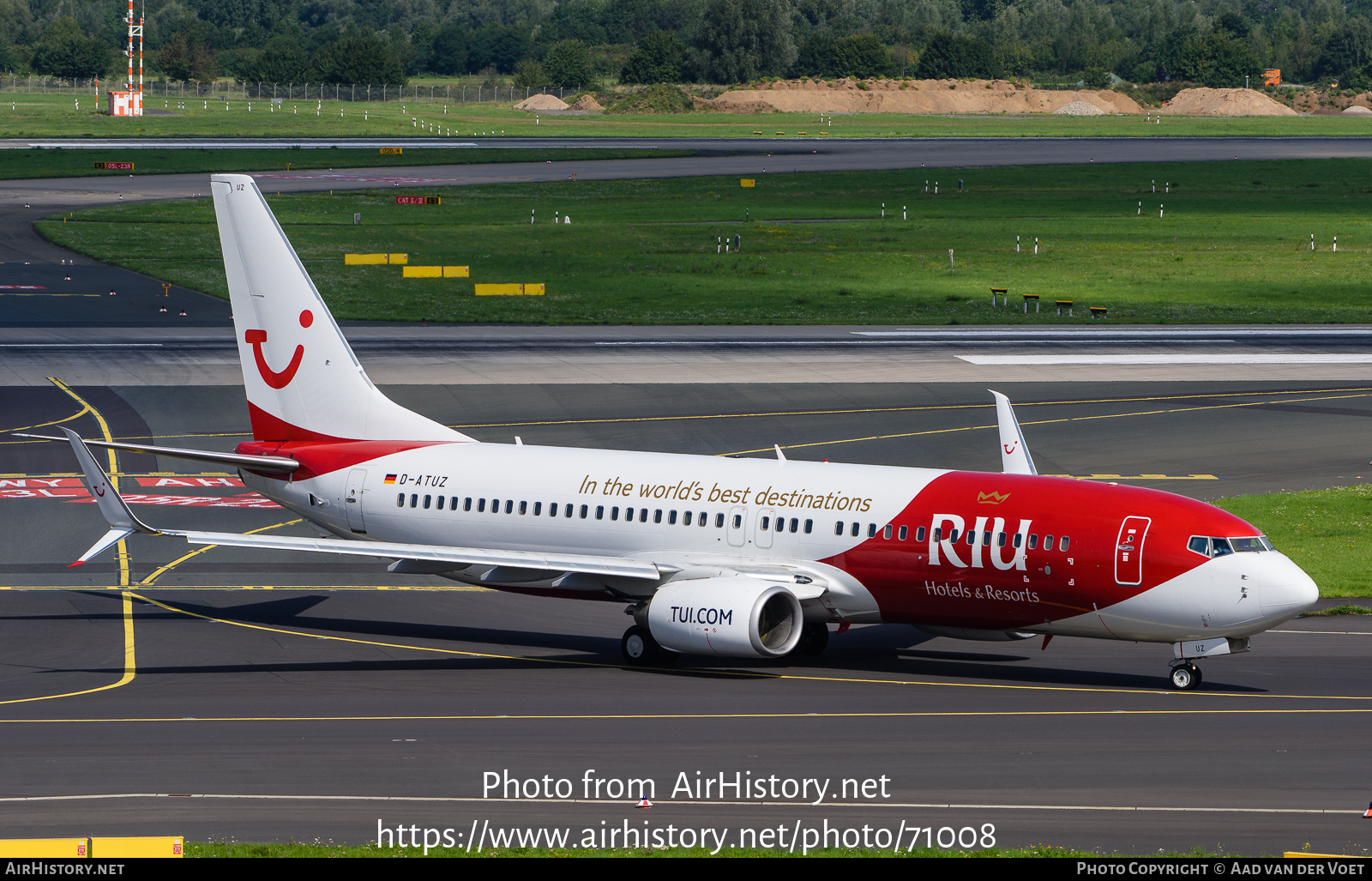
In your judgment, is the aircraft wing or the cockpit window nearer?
the cockpit window

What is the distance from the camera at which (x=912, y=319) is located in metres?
91.6

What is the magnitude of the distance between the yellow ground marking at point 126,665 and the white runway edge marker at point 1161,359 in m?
46.4

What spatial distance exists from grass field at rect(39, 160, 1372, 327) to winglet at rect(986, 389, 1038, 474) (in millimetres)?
50188

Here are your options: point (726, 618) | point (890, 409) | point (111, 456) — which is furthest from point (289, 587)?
point (890, 409)

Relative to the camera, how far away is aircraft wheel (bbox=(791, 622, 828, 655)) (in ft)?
120

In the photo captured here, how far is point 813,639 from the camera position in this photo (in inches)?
1442

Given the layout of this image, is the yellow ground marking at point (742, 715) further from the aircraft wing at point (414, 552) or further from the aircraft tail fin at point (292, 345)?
the aircraft tail fin at point (292, 345)

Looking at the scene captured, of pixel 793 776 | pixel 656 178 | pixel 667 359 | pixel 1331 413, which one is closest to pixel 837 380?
pixel 667 359

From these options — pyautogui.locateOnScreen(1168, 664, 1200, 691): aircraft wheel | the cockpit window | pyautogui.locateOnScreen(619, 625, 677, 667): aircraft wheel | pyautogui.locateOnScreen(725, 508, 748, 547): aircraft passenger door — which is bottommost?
pyautogui.locateOnScreen(619, 625, 677, 667): aircraft wheel

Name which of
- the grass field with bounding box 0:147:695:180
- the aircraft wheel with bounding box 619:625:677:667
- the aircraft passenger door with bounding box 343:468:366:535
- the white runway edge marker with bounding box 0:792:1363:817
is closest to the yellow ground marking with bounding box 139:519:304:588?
the aircraft passenger door with bounding box 343:468:366:535

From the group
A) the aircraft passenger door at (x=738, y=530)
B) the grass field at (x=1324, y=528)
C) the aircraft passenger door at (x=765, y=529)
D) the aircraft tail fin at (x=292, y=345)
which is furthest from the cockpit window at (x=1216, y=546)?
the aircraft tail fin at (x=292, y=345)

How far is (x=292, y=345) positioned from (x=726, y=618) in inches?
575

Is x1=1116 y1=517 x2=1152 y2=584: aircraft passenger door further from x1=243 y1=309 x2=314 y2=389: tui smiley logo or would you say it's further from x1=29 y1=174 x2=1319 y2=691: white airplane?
x1=243 y1=309 x2=314 y2=389: tui smiley logo

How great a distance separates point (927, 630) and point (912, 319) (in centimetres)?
5812
